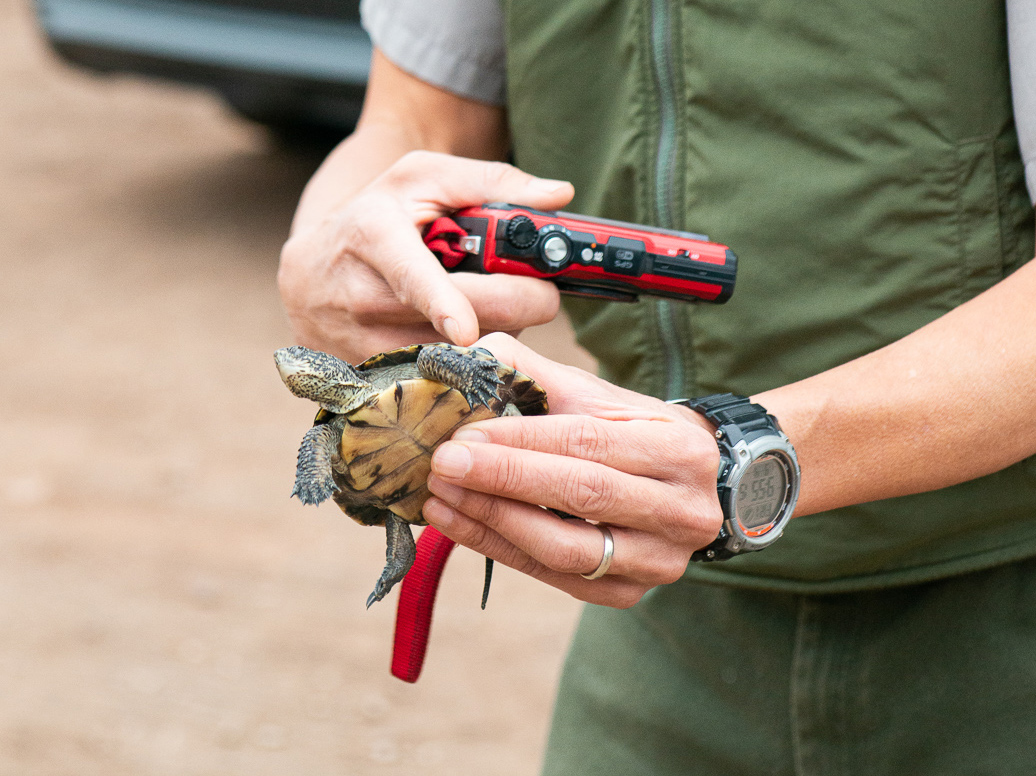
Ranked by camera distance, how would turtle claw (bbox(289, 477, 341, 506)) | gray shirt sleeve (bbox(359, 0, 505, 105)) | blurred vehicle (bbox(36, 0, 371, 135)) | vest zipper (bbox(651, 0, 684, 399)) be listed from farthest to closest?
blurred vehicle (bbox(36, 0, 371, 135)), gray shirt sleeve (bbox(359, 0, 505, 105)), vest zipper (bbox(651, 0, 684, 399)), turtle claw (bbox(289, 477, 341, 506))

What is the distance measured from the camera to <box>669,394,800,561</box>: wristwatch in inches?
39.1

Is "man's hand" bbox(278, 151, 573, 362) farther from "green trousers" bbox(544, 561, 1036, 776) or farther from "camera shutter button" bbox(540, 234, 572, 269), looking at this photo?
→ "green trousers" bbox(544, 561, 1036, 776)

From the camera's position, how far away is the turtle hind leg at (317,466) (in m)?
→ 1.06

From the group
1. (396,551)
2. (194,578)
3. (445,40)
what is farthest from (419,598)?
(194,578)

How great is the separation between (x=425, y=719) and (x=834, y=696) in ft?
5.58

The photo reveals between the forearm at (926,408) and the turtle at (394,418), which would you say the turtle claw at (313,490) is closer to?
the turtle at (394,418)

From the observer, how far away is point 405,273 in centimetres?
108

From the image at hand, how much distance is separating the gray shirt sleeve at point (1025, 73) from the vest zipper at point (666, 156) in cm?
34

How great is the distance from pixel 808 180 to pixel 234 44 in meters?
4.42

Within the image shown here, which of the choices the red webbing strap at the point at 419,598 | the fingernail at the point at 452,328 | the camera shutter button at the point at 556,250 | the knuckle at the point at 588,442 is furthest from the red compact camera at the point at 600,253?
the red webbing strap at the point at 419,598

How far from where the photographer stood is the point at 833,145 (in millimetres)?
Answer: 1110

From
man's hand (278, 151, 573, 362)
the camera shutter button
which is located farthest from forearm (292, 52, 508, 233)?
the camera shutter button

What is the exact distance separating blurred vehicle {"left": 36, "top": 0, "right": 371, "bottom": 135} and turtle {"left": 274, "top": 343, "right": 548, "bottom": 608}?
12.7 ft

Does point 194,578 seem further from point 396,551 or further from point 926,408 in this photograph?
point 926,408
